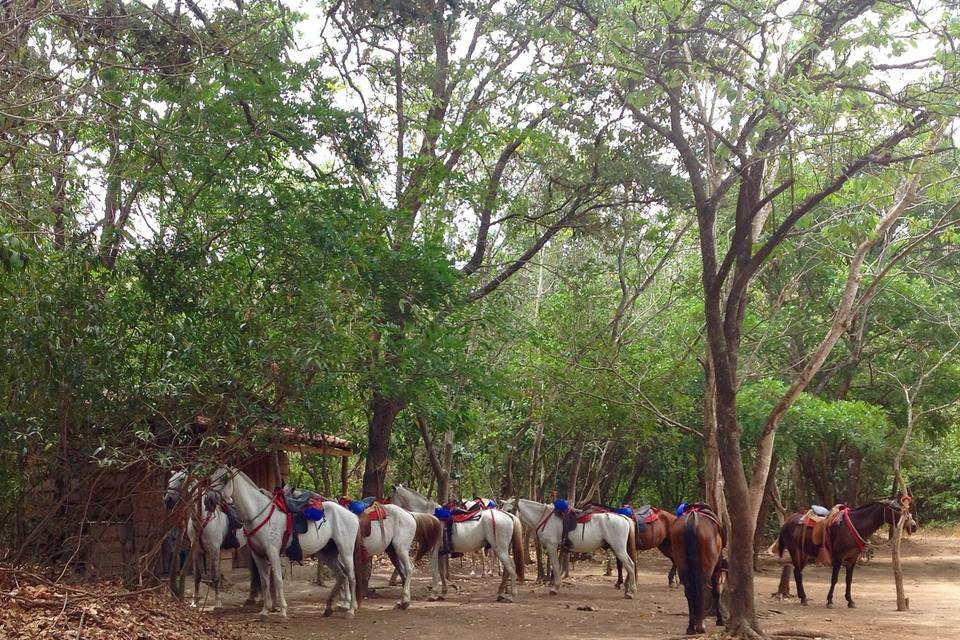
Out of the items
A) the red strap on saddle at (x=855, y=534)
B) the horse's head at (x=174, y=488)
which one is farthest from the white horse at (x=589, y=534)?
the horse's head at (x=174, y=488)

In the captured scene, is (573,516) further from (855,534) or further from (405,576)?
(855,534)

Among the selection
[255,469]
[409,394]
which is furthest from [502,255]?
[409,394]

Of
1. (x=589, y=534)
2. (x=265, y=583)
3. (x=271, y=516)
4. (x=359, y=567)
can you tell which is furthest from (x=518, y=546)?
(x=271, y=516)

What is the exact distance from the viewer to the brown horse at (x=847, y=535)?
13492mm

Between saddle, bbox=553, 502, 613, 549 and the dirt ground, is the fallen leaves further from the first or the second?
saddle, bbox=553, 502, 613, 549

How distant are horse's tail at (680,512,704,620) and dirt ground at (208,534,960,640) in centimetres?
75

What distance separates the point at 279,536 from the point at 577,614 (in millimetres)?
4373

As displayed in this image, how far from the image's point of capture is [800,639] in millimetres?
9289

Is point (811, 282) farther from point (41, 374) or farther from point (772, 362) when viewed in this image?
point (41, 374)

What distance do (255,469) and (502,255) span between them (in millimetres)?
6672

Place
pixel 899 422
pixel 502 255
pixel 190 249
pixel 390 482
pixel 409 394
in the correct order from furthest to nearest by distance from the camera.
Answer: pixel 390 482 < pixel 899 422 < pixel 502 255 < pixel 409 394 < pixel 190 249

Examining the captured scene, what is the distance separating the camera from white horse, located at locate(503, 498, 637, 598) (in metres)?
15.2

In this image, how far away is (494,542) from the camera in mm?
14367

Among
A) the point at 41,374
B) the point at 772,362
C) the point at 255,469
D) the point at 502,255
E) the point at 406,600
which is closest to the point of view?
the point at 41,374
